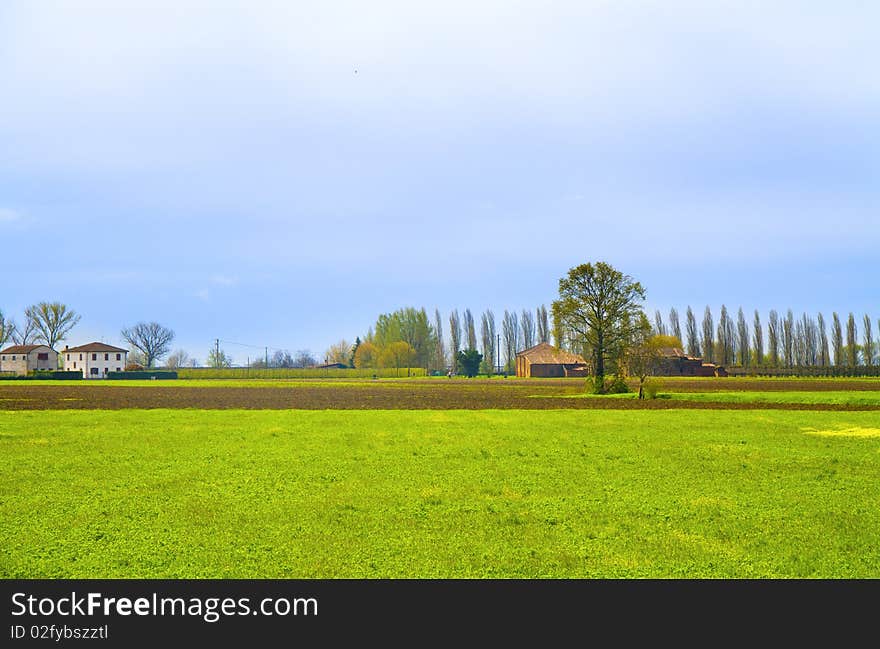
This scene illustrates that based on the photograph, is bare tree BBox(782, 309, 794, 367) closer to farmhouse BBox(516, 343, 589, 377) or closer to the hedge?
farmhouse BBox(516, 343, 589, 377)

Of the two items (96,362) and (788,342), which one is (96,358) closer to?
(96,362)

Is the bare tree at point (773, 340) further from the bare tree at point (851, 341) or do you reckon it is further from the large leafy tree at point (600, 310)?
the large leafy tree at point (600, 310)

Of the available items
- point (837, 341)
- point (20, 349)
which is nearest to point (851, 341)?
point (837, 341)

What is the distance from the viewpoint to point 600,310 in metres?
53.0

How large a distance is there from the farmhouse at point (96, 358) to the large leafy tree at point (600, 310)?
390 ft

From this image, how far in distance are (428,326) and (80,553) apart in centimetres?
14779

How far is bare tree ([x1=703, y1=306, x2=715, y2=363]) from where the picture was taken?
134 m

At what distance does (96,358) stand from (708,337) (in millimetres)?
120436

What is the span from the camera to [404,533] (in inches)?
372

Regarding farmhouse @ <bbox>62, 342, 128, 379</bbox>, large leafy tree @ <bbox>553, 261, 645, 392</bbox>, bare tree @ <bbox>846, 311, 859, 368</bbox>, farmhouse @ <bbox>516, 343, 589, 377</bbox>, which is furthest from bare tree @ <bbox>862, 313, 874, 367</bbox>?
farmhouse @ <bbox>62, 342, 128, 379</bbox>

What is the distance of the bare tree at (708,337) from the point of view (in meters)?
134

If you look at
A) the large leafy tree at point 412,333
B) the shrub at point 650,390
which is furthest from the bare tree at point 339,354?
the shrub at point 650,390
